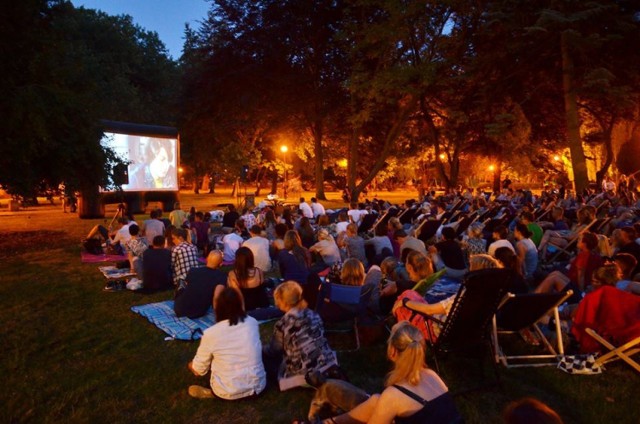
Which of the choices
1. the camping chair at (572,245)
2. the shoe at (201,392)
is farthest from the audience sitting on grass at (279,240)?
the camping chair at (572,245)

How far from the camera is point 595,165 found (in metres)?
37.2

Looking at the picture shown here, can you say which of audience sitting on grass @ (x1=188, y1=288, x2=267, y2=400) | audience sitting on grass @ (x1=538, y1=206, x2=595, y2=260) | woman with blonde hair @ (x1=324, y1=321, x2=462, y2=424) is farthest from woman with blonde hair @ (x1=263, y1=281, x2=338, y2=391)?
audience sitting on grass @ (x1=538, y1=206, x2=595, y2=260)

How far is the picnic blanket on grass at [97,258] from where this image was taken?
424 inches

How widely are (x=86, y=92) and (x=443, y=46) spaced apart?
722 inches

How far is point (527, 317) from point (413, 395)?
8.57ft

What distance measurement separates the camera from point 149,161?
890 inches

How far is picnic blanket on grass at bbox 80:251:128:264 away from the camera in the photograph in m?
10.8

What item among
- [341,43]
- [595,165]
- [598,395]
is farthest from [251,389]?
[595,165]

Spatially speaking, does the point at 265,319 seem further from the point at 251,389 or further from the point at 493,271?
the point at 493,271

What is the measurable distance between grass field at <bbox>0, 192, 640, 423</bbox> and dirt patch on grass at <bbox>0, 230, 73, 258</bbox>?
595 cm

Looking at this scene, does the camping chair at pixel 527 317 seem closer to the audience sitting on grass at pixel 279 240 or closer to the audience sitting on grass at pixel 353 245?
the audience sitting on grass at pixel 353 245

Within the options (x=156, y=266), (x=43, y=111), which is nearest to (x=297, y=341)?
(x=156, y=266)

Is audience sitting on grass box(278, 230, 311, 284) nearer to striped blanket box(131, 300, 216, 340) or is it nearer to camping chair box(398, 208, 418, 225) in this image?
striped blanket box(131, 300, 216, 340)

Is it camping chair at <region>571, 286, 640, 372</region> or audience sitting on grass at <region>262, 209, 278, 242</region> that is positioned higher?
audience sitting on grass at <region>262, 209, 278, 242</region>
